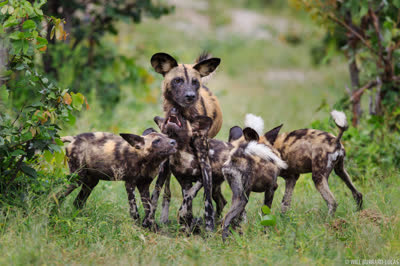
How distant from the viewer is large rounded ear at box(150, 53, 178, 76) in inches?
195

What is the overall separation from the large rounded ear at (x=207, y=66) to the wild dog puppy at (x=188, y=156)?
578mm

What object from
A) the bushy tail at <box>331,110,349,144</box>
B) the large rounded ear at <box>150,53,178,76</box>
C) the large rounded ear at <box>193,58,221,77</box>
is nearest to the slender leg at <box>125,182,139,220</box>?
the large rounded ear at <box>150,53,178,76</box>

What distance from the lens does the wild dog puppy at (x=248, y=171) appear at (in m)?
4.28

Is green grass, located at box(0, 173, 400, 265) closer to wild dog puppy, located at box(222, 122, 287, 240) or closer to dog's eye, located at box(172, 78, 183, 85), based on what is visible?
wild dog puppy, located at box(222, 122, 287, 240)

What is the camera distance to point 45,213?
3.98 metres

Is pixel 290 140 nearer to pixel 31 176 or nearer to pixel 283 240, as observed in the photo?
Answer: pixel 283 240

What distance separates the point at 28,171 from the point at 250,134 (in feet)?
6.04

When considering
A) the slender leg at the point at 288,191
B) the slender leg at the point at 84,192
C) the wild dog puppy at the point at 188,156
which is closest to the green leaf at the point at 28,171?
the slender leg at the point at 84,192

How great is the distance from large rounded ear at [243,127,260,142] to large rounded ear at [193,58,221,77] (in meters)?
0.85

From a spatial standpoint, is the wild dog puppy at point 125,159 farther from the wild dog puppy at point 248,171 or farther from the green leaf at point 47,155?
the wild dog puppy at point 248,171

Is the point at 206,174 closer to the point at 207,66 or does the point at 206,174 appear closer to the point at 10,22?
the point at 207,66

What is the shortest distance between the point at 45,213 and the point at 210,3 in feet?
71.0

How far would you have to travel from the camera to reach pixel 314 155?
4.70 metres

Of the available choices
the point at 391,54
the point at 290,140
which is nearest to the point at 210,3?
the point at 391,54
